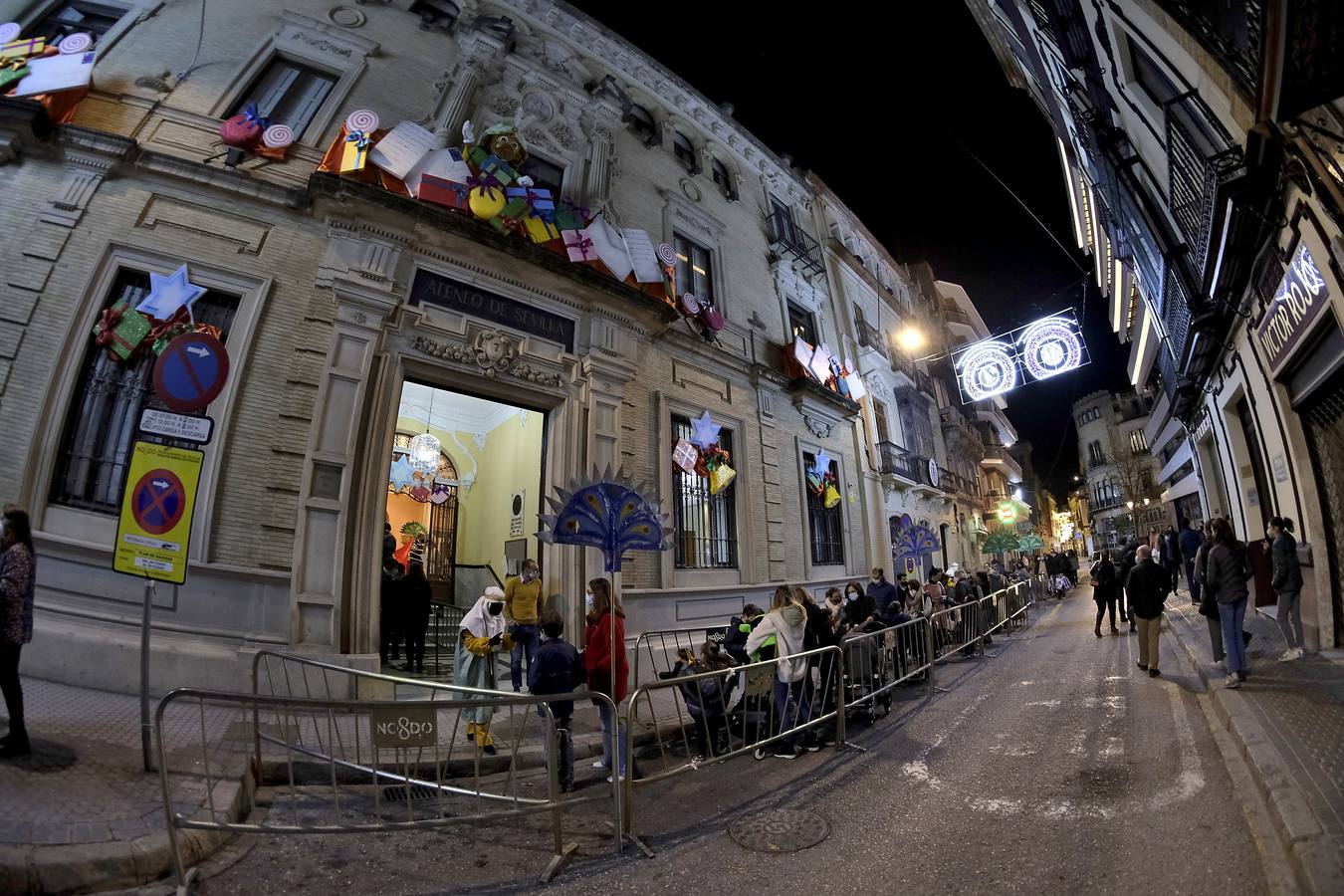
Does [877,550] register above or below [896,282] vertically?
below

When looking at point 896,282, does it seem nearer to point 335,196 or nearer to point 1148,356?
point 1148,356

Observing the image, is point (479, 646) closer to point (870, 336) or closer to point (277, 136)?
point (277, 136)

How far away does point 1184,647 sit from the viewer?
873 cm

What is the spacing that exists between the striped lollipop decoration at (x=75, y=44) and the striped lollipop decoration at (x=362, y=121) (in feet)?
11.4

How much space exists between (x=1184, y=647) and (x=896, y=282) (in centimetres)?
2151

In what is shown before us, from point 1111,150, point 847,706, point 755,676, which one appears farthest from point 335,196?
point 1111,150

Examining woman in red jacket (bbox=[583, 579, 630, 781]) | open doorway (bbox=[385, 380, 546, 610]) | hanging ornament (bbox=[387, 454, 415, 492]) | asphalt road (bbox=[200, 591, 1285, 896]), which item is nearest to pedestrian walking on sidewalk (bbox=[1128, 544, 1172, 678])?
asphalt road (bbox=[200, 591, 1285, 896])

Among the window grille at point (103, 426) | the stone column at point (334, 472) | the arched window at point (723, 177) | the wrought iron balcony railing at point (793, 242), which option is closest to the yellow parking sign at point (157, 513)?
the stone column at point (334, 472)

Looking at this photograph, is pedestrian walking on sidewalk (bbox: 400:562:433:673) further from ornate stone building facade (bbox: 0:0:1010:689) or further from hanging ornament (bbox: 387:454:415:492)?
hanging ornament (bbox: 387:454:415:492)

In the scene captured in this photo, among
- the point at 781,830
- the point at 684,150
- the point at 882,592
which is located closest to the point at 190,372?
the point at 781,830

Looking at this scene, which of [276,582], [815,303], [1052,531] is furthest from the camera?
[1052,531]

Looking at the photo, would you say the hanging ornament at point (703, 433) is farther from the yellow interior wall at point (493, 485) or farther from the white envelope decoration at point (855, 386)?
the white envelope decoration at point (855, 386)

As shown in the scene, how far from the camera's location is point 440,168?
31.4 feet

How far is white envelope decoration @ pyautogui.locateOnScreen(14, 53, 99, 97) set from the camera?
7.55m
